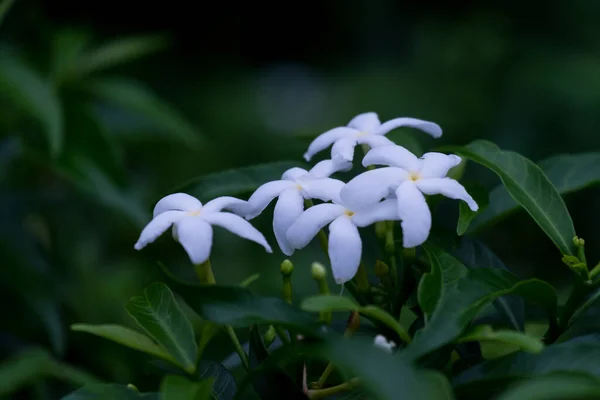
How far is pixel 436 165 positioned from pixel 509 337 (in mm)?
156

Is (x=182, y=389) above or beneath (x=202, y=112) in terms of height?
above

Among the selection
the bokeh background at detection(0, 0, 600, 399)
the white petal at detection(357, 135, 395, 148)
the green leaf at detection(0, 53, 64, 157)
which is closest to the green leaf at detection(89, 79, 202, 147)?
the bokeh background at detection(0, 0, 600, 399)

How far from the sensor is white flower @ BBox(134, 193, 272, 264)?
59cm

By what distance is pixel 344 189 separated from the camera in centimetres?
60

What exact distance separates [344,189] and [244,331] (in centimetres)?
111

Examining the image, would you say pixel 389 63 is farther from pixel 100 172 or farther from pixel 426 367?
pixel 426 367

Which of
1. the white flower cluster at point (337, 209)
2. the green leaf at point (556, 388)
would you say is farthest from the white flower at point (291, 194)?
the green leaf at point (556, 388)

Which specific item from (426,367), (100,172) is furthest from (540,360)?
(100,172)

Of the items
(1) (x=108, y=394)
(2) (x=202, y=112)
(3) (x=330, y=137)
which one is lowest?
(2) (x=202, y=112)

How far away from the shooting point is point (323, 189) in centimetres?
65

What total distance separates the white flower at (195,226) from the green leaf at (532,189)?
0.20 meters

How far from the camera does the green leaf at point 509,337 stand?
521 millimetres

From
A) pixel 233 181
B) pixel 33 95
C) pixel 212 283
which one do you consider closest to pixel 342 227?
pixel 212 283

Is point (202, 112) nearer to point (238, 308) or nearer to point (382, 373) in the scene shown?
point (238, 308)
